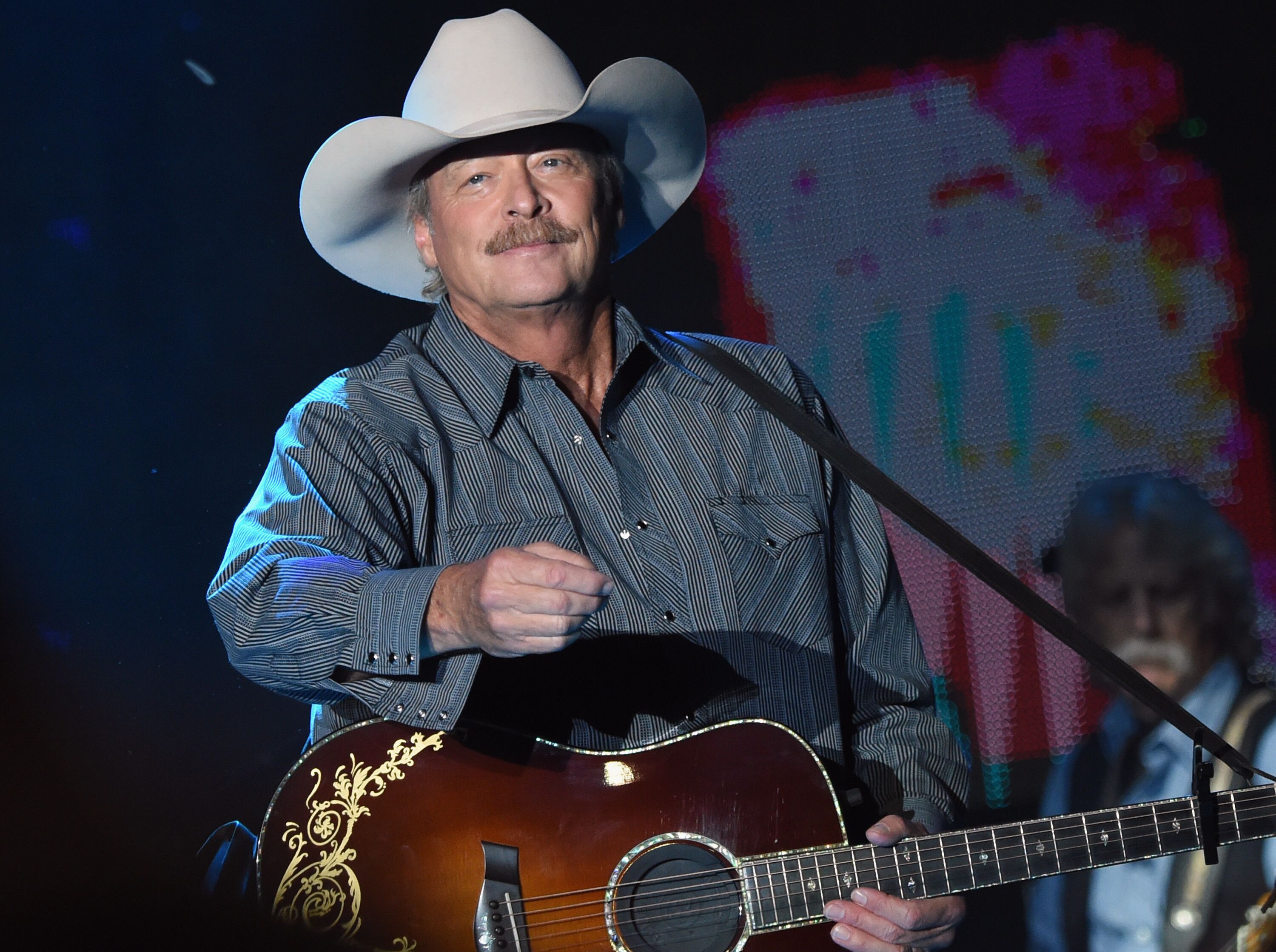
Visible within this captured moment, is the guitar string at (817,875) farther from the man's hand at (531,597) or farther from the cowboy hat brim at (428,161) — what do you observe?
the cowboy hat brim at (428,161)

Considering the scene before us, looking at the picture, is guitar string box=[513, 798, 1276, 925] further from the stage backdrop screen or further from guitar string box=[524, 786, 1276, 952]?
the stage backdrop screen

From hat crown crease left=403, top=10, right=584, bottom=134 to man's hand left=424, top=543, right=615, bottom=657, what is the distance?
3.61 feet

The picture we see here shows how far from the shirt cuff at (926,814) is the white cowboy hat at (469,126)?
142cm

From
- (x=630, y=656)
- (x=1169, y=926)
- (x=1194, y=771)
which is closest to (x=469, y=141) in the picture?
(x=630, y=656)

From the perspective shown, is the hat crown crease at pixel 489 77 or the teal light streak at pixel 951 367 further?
the teal light streak at pixel 951 367

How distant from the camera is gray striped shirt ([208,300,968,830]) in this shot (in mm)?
1896

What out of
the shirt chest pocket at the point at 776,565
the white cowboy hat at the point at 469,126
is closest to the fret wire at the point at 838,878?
the shirt chest pocket at the point at 776,565

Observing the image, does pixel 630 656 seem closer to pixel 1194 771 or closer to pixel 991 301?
pixel 1194 771

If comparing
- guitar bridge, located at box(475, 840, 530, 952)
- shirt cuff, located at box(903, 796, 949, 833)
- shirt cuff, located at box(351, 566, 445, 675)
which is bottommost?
shirt cuff, located at box(903, 796, 949, 833)

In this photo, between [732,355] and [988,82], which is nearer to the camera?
[732,355]

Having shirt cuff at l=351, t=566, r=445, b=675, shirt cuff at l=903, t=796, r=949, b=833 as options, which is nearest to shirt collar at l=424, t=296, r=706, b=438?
shirt cuff at l=351, t=566, r=445, b=675

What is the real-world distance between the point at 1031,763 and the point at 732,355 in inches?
70.8

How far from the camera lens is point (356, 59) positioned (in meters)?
3.51

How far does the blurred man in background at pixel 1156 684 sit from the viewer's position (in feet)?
11.9
